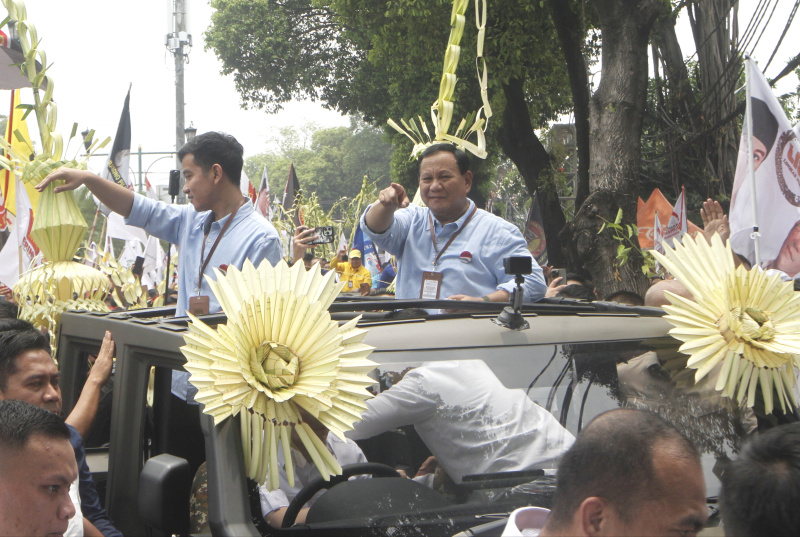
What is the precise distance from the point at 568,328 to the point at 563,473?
0.91m

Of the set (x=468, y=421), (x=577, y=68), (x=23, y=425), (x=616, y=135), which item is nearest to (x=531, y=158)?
(x=577, y=68)

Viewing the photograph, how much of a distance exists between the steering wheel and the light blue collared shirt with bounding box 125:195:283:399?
164 cm

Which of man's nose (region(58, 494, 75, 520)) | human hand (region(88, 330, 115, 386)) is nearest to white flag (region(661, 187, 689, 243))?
human hand (region(88, 330, 115, 386))

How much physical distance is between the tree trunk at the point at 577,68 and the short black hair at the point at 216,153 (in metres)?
10.2

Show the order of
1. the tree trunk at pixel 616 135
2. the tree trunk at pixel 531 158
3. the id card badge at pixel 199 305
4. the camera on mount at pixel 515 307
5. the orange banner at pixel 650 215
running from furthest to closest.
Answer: the tree trunk at pixel 531 158
the tree trunk at pixel 616 135
the orange banner at pixel 650 215
the id card badge at pixel 199 305
the camera on mount at pixel 515 307

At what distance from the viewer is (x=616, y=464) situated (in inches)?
66.5

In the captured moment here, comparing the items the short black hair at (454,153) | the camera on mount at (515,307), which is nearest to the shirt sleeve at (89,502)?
the camera on mount at (515,307)

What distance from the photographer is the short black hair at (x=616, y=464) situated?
1.67 meters

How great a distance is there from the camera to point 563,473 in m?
1.76

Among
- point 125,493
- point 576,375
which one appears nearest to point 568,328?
point 576,375

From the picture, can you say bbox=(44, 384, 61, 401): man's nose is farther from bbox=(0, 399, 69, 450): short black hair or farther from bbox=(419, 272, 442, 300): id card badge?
bbox=(419, 272, 442, 300): id card badge

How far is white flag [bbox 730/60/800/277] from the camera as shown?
219 inches

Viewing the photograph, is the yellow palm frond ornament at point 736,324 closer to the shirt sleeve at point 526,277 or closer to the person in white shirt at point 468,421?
the person in white shirt at point 468,421

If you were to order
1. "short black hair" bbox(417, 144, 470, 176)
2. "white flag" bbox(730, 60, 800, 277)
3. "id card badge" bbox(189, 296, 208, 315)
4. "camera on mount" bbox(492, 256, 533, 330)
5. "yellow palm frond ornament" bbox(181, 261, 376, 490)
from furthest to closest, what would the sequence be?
"white flag" bbox(730, 60, 800, 277) < "short black hair" bbox(417, 144, 470, 176) < "id card badge" bbox(189, 296, 208, 315) < "camera on mount" bbox(492, 256, 533, 330) < "yellow palm frond ornament" bbox(181, 261, 376, 490)
